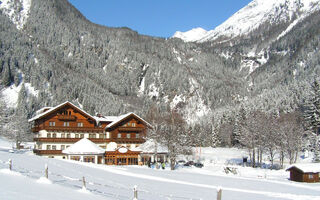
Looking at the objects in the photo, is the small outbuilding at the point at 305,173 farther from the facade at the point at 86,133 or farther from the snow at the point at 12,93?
the snow at the point at 12,93

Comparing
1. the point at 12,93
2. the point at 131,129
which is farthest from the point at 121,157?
the point at 12,93

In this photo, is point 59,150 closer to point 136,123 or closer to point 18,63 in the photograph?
point 136,123

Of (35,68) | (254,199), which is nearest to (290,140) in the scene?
(254,199)

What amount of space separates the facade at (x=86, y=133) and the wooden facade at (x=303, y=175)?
29.2 meters

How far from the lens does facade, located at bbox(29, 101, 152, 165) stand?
218 feet

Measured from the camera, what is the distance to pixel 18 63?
195125 millimetres

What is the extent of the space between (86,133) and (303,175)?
42896 mm

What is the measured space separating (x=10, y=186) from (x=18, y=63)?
19287cm

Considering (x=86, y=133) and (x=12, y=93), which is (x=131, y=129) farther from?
(x=12, y=93)

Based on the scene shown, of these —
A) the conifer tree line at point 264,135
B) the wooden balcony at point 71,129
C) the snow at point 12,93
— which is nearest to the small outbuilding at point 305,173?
the conifer tree line at point 264,135

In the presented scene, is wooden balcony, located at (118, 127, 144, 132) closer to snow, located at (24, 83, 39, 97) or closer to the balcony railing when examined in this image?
the balcony railing

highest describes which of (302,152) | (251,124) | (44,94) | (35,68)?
(35,68)

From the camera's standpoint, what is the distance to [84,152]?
203ft

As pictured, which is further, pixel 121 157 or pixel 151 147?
pixel 151 147
